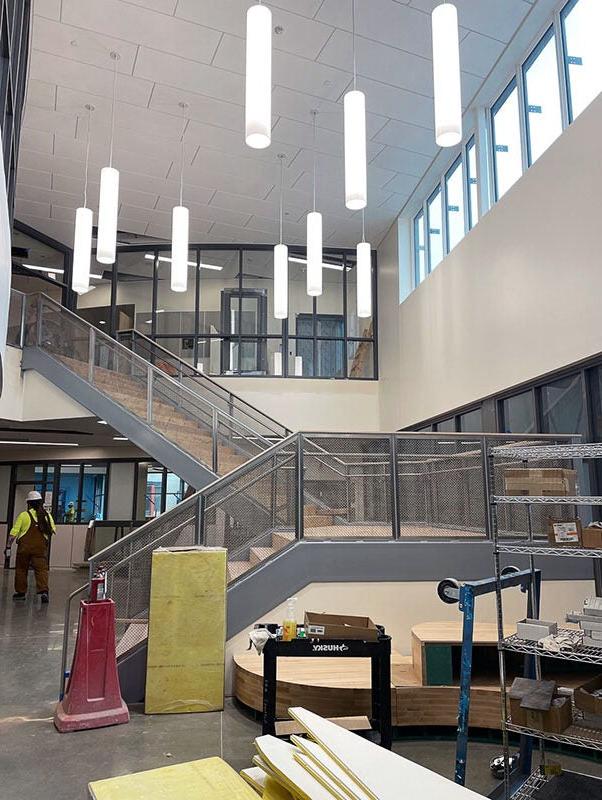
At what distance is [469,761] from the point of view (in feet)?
13.1

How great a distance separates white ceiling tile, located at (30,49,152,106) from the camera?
304 inches

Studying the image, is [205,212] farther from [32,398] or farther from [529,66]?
[529,66]

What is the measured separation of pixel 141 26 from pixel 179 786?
26.3 ft

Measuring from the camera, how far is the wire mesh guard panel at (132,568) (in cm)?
517

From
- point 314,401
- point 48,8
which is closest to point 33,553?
point 314,401

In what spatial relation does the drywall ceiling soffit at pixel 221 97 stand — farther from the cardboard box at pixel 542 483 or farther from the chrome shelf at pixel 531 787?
the chrome shelf at pixel 531 787

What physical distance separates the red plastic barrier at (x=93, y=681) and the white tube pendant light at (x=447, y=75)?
4.39 meters

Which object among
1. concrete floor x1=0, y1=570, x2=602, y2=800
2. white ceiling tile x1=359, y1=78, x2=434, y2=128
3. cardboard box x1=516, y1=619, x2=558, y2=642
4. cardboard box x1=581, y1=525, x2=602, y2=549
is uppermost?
white ceiling tile x1=359, y1=78, x2=434, y2=128

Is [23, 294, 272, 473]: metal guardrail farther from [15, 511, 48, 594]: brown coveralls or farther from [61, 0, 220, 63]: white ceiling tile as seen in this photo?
[61, 0, 220, 63]: white ceiling tile

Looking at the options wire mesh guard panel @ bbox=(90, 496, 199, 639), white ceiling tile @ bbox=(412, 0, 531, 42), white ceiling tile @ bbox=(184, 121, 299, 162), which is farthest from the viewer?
white ceiling tile @ bbox=(184, 121, 299, 162)

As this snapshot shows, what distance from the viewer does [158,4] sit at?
22.1 ft

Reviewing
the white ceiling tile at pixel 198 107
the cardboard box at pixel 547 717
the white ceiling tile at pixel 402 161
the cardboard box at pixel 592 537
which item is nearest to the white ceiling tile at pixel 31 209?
the white ceiling tile at pixel 198 107

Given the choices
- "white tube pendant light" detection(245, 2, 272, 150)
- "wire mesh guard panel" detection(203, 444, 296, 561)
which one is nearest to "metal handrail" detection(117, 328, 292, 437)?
"wire mesh guard panel" detection(203, 444, 296, 561)

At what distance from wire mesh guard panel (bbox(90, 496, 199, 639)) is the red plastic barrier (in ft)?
1.28
